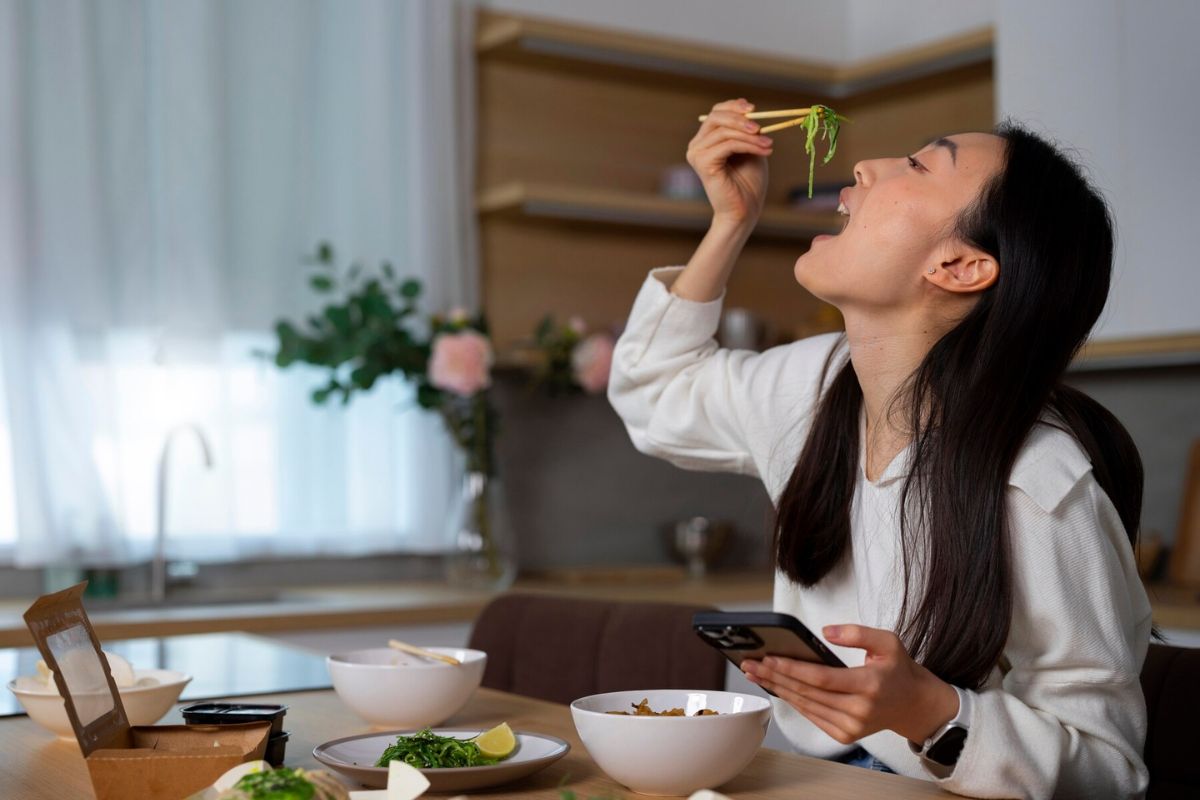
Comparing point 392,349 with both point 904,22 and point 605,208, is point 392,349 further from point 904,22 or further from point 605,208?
point 904,22

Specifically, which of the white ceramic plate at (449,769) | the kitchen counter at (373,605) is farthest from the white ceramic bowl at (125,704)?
the kitchen counter at (373,605)

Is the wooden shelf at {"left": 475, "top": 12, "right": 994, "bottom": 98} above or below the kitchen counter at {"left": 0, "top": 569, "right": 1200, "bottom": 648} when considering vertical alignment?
above

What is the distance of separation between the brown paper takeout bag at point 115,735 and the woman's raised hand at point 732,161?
907 mm

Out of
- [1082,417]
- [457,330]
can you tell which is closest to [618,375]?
[1082,417]

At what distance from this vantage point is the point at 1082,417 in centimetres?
140

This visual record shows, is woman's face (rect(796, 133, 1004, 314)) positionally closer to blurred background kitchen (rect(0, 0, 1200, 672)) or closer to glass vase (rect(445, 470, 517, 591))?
blurred background kitchen (rect(0, 0, 1200, 672))

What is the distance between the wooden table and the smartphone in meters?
0.12

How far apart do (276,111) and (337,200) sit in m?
0.25

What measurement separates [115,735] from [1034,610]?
31.5 inches

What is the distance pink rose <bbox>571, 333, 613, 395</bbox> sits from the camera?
341 cm

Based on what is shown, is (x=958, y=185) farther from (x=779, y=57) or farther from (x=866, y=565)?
(x=779, y=57)

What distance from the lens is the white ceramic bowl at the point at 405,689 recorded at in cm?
132

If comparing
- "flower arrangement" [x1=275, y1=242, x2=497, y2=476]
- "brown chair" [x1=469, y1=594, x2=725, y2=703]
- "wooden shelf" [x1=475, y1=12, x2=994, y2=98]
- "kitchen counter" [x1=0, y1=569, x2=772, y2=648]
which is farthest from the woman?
"wooden shelf" [x1=475, y1=12, x2=994, y2=98]

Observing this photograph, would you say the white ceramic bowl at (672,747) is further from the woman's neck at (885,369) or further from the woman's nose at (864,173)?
the woman's nose at (864,173)
